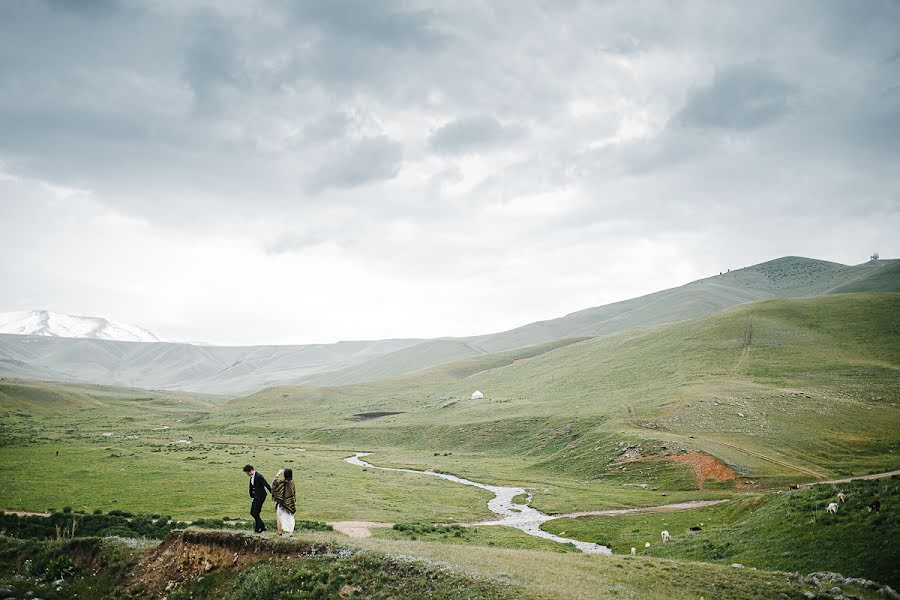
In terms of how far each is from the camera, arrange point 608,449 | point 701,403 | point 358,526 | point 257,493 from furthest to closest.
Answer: point 701,403, point 608,449, point 358,526, point 257,493

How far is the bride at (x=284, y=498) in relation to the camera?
904 inches

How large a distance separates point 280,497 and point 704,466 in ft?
180

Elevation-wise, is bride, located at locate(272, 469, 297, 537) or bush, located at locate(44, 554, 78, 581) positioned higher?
bride, located at locate(272, 469, 297, 537)

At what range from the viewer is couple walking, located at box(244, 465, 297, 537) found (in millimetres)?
23000

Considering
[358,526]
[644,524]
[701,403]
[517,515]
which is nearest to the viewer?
[358,526]

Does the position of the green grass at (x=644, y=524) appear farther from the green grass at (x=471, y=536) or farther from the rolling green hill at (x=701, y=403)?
the rolling green hill at (x=701, y=403)

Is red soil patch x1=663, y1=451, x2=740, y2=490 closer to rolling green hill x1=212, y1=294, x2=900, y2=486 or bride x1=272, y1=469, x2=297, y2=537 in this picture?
rolling green hill x1=212, y1=294, x2=900, y2=486

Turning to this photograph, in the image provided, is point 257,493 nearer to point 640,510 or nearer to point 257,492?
point 257,492

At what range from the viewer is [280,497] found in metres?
23.1

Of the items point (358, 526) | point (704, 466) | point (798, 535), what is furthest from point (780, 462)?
point (358, 526)

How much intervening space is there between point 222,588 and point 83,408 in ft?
653

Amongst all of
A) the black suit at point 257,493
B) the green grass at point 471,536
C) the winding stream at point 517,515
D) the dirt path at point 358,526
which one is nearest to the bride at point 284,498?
the black suit at point 257,493

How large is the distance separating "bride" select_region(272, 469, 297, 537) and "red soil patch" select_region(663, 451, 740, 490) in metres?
50.1

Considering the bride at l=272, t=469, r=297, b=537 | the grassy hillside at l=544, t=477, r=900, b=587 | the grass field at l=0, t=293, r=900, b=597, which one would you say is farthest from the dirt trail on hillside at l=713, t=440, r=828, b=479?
the bride at l=272, t=469, r=297, b=537
